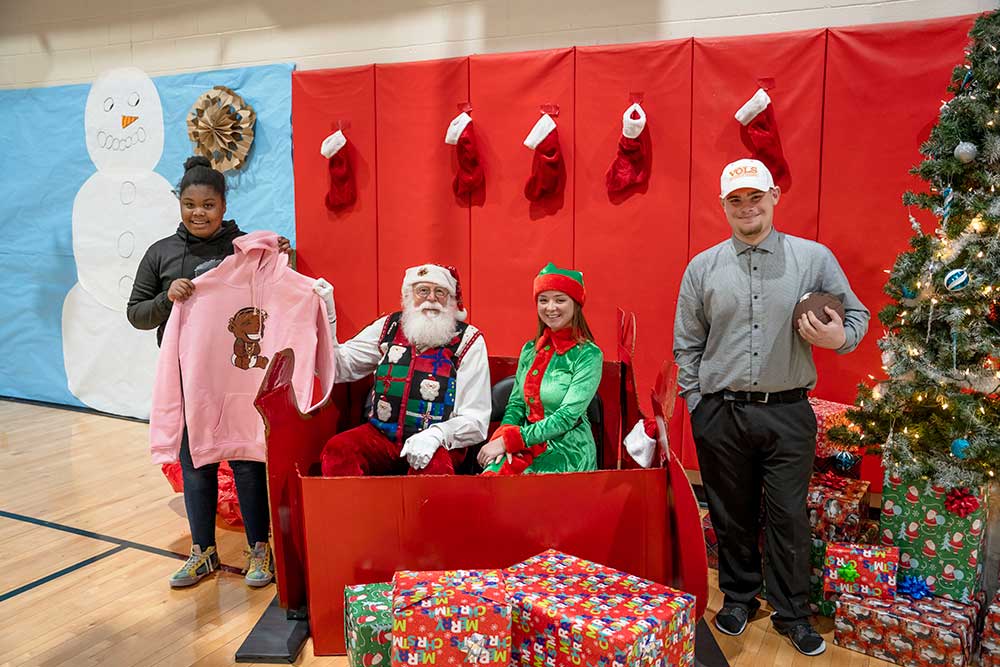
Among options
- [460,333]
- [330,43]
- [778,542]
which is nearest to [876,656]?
[778,542]

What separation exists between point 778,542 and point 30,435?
16.2 feet

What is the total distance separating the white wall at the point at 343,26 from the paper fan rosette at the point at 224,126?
0.29 metres

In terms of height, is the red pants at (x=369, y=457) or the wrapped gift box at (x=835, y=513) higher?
the red pants at (x=369, y=457)

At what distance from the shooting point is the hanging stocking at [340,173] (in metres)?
4.71

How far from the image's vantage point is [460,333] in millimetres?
3094

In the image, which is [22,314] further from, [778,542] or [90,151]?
[778,542]

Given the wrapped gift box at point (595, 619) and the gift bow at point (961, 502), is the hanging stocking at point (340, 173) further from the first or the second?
the gift bow at point (961, 502)

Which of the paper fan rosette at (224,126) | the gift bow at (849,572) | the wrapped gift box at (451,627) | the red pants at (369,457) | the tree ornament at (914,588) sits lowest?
the tree ornament at (914,588)

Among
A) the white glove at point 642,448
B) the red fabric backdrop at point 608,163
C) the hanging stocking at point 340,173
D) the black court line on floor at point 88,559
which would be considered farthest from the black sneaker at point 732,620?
the hanging stocking at point 340,173

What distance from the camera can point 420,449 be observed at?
2748 millimetres

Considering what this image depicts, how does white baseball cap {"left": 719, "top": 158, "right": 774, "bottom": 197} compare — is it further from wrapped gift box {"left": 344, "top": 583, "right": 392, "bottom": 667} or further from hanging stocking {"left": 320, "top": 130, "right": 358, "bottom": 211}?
hanging stocking {"left": 320, "top": 130, "right": 358, "bottom": 211}

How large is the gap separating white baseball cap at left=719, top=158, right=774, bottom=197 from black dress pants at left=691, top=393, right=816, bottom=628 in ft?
2.36

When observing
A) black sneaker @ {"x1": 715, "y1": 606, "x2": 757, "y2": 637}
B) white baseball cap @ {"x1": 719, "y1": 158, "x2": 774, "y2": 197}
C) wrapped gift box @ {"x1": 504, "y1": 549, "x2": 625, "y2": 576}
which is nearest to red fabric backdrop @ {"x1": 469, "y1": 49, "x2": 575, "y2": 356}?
white baseball cap @ {"x1": 719, "y1": 158, "x2": 774, "y2": 197}

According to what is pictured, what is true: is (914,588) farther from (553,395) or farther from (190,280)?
(190,280)
